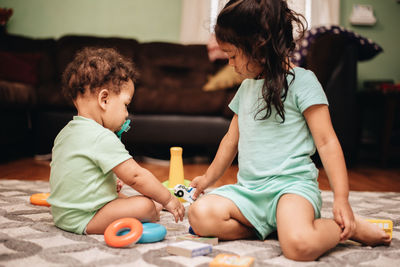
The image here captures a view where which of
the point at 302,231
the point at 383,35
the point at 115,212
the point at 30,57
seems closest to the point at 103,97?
the point at 115,212

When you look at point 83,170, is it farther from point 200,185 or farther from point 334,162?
point 334,162

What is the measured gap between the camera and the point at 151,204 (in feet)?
2.88

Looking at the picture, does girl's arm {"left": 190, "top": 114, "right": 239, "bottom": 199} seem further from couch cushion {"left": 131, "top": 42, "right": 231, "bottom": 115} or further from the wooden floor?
couch cushion {"left": 131, "top": 42, "right": 231, "bottom": 115}

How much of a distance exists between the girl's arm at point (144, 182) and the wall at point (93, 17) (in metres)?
2.49

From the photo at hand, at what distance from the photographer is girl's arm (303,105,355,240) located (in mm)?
722

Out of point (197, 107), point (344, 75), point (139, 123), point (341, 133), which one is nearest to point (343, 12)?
point (344, 75)

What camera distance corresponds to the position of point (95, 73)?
851 mm

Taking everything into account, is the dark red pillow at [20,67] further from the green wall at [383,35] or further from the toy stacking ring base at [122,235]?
the green wall at [383,35]

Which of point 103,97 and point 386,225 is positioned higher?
point 103,97

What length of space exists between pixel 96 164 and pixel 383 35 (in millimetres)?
2935

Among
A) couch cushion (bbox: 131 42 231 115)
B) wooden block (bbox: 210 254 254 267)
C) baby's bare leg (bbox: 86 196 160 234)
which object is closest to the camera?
wooden block (bbox: 210 254 254 267)

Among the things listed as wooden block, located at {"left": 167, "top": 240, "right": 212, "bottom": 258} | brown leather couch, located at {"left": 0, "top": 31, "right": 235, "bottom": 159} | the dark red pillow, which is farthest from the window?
wooden block, located at {"left": 167, "top": 240, "right": 212, "bottom": 258}

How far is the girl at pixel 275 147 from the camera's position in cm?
76

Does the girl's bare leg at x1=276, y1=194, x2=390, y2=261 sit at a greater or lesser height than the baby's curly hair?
lesser
